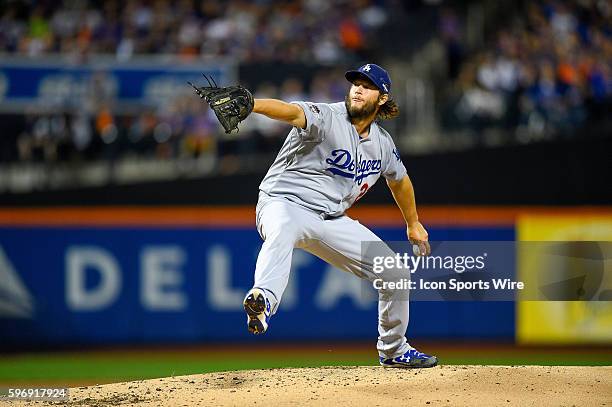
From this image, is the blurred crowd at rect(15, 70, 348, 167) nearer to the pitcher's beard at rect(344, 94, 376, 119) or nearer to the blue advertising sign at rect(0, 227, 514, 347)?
the blue advertising sign at rect(0, 227, 514, 347)

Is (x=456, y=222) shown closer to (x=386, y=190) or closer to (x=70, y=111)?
(x=386, y=190)

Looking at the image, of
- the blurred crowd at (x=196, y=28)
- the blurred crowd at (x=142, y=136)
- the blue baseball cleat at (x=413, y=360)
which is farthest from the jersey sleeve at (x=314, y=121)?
the blurred crowd at (x=196, y=28)

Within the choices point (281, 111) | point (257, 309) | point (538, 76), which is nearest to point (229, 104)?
point (281, 111)

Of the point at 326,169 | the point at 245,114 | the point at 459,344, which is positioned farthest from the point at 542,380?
the point at 459,344

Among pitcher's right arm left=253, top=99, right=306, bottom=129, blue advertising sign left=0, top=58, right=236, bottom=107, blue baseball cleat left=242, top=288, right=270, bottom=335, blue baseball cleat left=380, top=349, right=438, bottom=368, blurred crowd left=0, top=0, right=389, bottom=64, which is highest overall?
blurred crowd left=0, top=0, right=389, bottom=64

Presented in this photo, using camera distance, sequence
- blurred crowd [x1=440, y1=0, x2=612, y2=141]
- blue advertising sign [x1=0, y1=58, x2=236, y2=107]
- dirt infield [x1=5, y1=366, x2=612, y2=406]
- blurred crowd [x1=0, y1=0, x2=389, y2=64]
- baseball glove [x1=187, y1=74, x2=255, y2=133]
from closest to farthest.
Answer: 1. baseball glove [x1=187, y1=74, x2=255, y2=133]
2. dirt infield [x1=5, y1=366, x2=612, y2=406]
3. blue advertising sign [x1=0, y1=58, x2=236, y2=107]
4. blurred crowd [x1=440, y1=0, x2=612, y2=141]
5. blurred crowd [x1=0, y1=0, x2=389, y2=64]

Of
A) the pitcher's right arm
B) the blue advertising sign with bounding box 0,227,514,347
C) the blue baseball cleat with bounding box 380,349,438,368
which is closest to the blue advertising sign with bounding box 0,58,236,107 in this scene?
the blue advertising sign with bounding box 0,227,514,347

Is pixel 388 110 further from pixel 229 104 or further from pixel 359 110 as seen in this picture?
pixel 229 104
